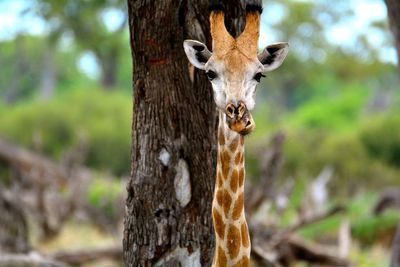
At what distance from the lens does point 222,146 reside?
14.3 ft

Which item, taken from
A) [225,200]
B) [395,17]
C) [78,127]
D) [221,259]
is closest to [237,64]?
[225,200]

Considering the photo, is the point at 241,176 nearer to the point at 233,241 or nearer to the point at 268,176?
the point at 233,241

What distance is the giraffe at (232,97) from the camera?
Result: 13.1 ft

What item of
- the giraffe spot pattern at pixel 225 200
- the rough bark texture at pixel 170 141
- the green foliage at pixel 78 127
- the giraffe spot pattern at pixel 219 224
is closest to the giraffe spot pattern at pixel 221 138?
the giraffe spot pattern at pixel 225 200

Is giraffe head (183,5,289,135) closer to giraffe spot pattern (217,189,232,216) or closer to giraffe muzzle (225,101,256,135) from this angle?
giraffe muzzle (225,101,256,135)

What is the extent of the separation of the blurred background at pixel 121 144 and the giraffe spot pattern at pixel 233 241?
4.97m

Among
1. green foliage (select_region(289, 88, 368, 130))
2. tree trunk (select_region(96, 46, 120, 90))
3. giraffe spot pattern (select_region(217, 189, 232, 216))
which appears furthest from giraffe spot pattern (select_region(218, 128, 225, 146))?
tree trunk (select_region(96, 46, 120, 90))

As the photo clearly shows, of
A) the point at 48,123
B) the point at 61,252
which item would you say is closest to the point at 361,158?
the point at 48,123

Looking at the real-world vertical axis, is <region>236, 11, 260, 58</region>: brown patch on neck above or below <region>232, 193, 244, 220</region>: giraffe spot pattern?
above

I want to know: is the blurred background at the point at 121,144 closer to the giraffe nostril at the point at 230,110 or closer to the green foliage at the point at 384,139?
the green foliage at the point at 384,139

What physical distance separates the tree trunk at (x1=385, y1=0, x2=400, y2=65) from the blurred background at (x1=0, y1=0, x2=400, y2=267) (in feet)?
7.41

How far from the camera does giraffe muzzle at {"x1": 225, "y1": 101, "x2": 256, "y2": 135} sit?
12.7ft

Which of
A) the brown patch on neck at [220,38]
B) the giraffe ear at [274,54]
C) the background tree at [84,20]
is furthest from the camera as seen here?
the background tree at [84,20]

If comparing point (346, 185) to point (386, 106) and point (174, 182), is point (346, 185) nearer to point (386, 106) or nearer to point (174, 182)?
point (174, 182)
